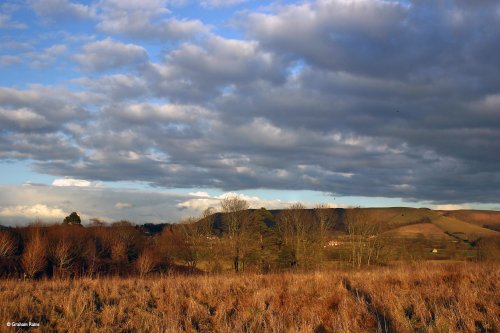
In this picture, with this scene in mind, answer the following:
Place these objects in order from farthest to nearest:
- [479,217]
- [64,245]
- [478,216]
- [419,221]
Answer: [478,216] < [479,217] < [419,221] < [64,245]

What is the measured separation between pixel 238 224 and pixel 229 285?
51954mm

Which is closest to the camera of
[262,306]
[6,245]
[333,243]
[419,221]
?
[262,306]

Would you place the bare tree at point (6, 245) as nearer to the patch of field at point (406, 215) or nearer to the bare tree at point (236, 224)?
the bare tree at point (236, 224)

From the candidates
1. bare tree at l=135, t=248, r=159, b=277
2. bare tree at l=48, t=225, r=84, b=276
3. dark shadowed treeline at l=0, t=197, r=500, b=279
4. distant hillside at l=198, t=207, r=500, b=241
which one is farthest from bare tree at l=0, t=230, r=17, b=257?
distant hillside at l=198, t=207, r=500, b=241

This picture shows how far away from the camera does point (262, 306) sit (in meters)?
12.3

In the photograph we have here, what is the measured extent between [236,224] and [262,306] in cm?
5498

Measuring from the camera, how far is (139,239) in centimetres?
6650

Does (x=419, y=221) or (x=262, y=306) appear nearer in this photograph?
(x=262, y=306)

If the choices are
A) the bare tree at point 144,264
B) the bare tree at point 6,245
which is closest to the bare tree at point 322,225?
the bare tree at point 144,264

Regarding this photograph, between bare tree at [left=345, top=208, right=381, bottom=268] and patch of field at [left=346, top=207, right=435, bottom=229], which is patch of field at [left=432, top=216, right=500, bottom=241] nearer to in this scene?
patch of field at [left=346, top=207, right=435, bottom=229]

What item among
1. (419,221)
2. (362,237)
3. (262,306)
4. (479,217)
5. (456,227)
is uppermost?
(262,306)

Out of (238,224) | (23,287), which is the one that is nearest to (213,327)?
(23,287)

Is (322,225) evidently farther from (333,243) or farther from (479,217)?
(479,217)

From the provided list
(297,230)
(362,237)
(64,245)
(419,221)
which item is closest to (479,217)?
(419,221)
